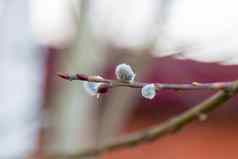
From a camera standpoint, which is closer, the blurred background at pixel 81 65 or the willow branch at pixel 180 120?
the willow branch at pixel 180 120

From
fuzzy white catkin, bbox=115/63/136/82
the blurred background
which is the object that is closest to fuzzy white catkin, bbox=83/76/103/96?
fuzzy white catkin, bbox=115/63/136/82

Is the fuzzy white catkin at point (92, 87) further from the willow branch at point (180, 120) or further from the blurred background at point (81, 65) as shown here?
the blurred background at point (81, 65)

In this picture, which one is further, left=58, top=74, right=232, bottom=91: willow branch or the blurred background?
the blurred background

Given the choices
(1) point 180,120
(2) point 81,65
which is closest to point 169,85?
(1) point 180,120

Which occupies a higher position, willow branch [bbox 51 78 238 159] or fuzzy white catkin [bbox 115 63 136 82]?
fuzzy white catkin [bbox 115 63 136 82]

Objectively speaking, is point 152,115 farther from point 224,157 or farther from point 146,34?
point 146,34

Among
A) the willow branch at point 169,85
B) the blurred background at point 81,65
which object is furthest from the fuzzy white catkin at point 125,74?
the blurred background at point 81,65

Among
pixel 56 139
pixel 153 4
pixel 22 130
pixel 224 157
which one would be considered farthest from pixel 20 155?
pixel 224 157

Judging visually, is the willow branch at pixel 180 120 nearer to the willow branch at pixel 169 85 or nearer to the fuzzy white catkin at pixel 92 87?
the willow branch at pixel 169 85

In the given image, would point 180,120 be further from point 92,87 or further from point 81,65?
point 81,65

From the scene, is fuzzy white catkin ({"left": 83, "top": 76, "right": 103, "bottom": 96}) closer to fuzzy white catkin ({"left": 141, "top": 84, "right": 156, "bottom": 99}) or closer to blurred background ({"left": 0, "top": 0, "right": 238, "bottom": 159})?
fuzzy white catkin ({"left": 141, "top": 84, "right": 156, "bottom": 99})

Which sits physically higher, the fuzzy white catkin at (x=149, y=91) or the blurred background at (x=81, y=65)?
the blurred background at (x=81, y=65)
